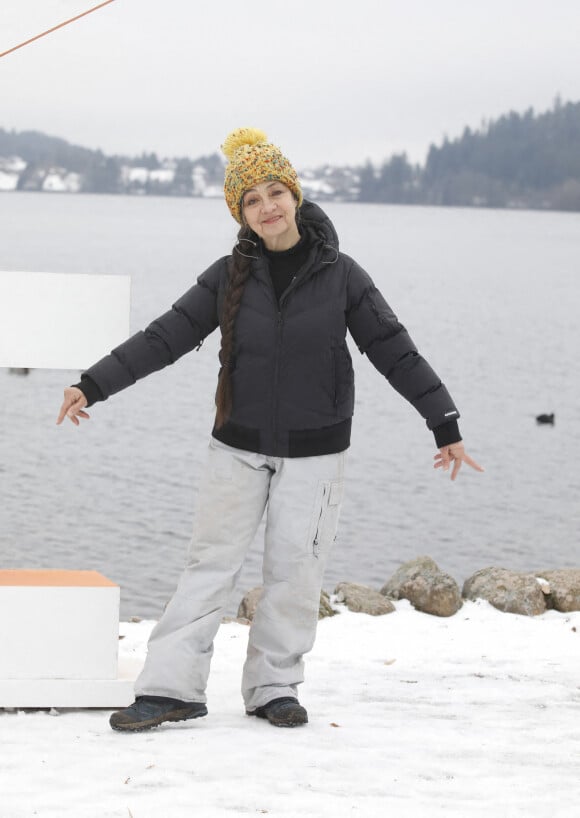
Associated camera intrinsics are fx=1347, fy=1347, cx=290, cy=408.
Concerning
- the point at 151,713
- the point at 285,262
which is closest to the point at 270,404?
the point at 285,262

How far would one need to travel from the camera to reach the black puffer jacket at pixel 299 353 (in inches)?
151

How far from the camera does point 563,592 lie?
6227 millimetres

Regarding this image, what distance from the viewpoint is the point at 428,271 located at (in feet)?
174

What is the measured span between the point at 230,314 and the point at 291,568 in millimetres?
761

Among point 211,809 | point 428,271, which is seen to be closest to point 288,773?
point 211,809

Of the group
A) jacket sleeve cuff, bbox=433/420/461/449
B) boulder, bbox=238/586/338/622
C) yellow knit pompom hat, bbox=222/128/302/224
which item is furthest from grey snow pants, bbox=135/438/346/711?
boulder, bbox=238/586/338/622

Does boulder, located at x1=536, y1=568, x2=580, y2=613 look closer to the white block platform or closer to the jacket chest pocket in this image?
the jacket chest pocket

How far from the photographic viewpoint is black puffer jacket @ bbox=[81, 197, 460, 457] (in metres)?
3.82

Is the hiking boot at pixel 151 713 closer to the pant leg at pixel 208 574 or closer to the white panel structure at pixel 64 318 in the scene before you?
the pant leg at pixel 208 574

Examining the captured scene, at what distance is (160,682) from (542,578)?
3.02m

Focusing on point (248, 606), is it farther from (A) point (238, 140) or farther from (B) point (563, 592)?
(A) point (238, 140)

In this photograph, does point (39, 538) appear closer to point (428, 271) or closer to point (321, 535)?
point (321, 535)

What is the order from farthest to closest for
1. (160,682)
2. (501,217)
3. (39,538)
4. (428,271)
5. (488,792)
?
(501,217) → (428,271) → (39,538) → (160,682) → (488,792)

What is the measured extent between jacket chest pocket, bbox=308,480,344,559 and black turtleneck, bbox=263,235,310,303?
59cm
